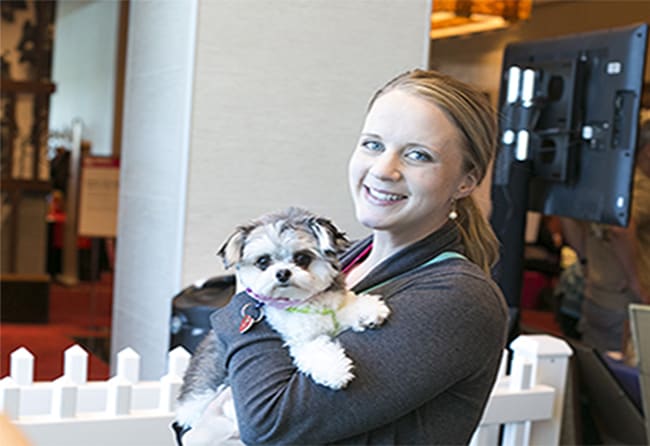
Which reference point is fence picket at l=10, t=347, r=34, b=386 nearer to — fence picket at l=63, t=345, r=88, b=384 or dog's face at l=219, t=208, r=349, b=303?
fence picket at l=63, t=345, r=88, b=384

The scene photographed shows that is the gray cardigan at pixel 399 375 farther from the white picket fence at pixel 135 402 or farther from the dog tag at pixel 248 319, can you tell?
the white picket fence at pixel 135 402

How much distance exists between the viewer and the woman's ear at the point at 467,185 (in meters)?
1.56

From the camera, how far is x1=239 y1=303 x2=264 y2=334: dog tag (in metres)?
1.43

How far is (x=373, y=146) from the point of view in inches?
59.6

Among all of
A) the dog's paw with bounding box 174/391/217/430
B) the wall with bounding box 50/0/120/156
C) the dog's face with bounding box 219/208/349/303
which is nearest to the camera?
the dog's face with bounding box 219/208/349/303

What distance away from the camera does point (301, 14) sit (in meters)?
3.37

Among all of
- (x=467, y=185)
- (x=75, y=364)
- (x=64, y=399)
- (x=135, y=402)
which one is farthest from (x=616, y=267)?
(x=467, y=185)

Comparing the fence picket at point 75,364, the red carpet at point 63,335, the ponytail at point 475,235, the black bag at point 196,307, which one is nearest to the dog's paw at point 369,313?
the ponytail at point 475,235

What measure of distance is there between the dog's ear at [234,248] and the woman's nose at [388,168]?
0.71 feet

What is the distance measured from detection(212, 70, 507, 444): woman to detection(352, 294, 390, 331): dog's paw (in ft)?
0.04

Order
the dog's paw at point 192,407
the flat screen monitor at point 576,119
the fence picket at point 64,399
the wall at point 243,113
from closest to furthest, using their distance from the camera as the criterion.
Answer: the dog's paw at point 192,407, the fence picket at point 64,399, the flat screen monitor at point 576,119, the wall at point 243,113

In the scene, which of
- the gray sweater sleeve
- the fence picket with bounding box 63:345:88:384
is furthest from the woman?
the fence picket with bounding box 63:345:88:384

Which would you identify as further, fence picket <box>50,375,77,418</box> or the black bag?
the black bag

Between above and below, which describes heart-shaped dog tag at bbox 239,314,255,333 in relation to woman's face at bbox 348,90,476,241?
below
